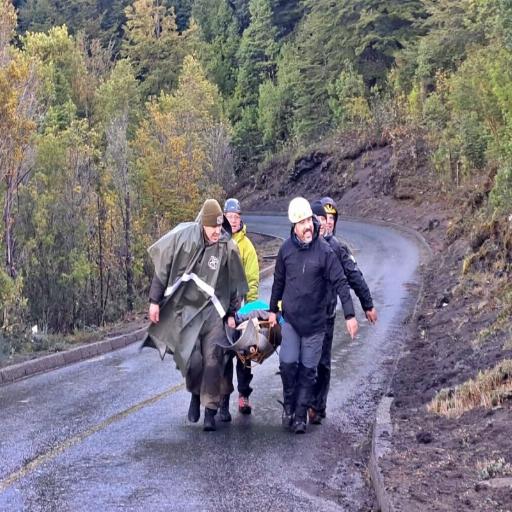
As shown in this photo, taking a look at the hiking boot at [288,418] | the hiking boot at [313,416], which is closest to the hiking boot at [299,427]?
the hiking boot at [288,418]

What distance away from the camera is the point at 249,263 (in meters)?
9.50

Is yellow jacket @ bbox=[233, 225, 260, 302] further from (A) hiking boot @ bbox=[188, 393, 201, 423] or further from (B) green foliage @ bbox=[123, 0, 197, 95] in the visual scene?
(B) green foliage @ bbox=[123, 0, 197, 95]

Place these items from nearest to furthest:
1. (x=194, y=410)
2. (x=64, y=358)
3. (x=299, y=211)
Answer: (x=299, y=211) < (x=194, y=410) < (x=64, y=358)

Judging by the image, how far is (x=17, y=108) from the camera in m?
18.5

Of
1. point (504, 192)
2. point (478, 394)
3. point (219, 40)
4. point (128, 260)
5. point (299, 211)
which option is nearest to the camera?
Result: point (299, 211)

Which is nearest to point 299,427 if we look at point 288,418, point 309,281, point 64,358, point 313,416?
point 288,418

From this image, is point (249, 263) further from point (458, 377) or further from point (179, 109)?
point (179, 109)

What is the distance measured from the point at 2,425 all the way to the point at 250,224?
1626 inches

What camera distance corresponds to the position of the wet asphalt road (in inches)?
263

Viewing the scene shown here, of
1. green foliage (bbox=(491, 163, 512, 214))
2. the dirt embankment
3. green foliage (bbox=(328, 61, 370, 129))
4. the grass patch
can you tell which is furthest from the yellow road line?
green foliage (bbox=(328, 61, 370, 129))

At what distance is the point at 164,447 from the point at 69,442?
900 millimetres

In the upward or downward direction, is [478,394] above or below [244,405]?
above

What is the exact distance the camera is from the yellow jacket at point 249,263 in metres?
9.40

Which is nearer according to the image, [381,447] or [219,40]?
[381,447]
